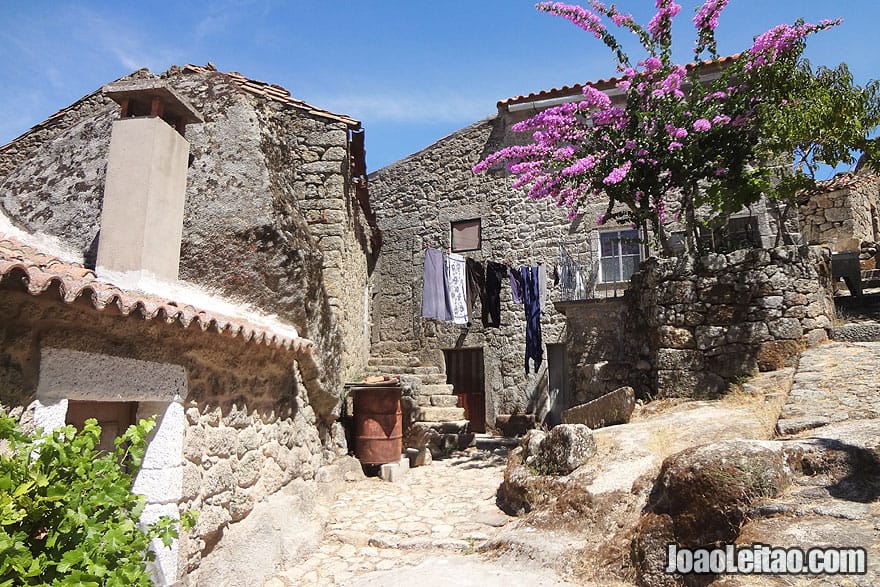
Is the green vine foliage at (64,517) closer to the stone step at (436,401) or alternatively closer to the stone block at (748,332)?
the stone block at (748,332)

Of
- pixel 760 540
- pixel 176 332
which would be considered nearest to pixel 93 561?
pixel 176 332

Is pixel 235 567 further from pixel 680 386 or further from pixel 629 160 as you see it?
pixel 629 160

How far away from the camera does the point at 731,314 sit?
7.23 meters

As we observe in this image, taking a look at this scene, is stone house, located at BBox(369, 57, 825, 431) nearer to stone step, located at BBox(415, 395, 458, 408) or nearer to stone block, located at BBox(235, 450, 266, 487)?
stone step, located at BBox(415, 395, 458, 408)

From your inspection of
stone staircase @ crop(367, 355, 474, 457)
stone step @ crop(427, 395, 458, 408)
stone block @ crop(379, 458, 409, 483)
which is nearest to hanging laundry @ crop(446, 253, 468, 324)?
stone staircase @ crop(367, 355, 474, 457)

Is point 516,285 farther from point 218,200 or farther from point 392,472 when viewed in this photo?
point 218,200

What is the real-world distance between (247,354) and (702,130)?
21.2ft

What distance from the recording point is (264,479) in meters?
4.85

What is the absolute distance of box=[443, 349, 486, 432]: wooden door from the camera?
13891 millimetres

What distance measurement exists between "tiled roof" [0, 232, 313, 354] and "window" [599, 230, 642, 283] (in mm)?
9429

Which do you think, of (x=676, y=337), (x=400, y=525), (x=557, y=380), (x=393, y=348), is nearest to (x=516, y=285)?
(x=557, y=380)

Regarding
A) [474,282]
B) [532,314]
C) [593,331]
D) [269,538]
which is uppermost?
[474,282]

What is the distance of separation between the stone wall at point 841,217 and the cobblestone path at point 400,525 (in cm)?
1152

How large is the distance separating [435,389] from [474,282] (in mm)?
2217
